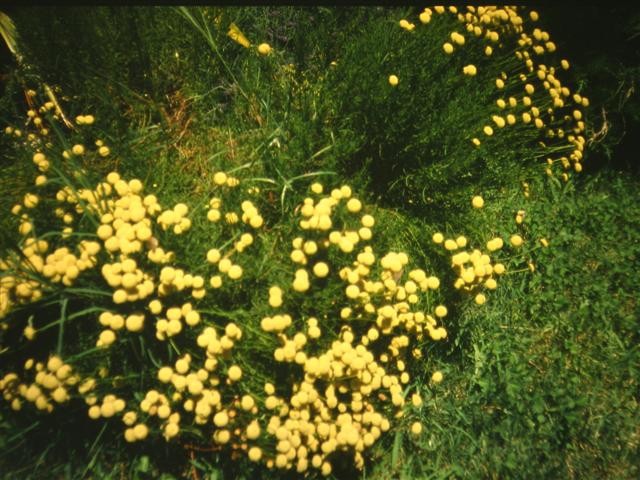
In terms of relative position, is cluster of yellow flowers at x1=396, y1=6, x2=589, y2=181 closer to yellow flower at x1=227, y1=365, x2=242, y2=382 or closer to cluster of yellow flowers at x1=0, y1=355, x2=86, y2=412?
yellow flower at x1=227, y1=365, x2=242, y2=382

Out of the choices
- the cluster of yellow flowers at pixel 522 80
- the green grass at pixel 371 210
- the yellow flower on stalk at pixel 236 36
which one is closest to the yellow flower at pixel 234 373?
the green grass at pixel 371 210

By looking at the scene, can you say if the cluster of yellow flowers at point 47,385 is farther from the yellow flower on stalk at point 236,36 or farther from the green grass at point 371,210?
the yellow flower on stalk at point 236,36

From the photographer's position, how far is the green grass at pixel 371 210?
77.8 inches

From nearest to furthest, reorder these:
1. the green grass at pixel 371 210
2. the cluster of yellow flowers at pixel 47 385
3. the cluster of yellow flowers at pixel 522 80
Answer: the cluster of yellow flowers at pixel 47 385, the green grass at pixel 371 210, the cluster of yellow flowers at pixel 522 80

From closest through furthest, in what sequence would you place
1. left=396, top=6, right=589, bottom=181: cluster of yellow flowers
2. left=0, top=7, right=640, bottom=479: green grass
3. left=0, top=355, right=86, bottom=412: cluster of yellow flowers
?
left=0, top=355, right=86, bottom=412: cluster of yellow flowers < left=0, top=7, right=640, bottom=479: green grass < left=396, top=6, right=589, bottom=181: cluster of yellow flowers

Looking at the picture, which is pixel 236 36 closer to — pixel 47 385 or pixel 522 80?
pixel 522 80

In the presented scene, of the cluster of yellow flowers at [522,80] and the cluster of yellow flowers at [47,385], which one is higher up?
the cluster of yellow flowers at [522,80]

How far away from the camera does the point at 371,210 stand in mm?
2389

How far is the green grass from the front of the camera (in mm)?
1976

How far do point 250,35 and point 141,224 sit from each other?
188 cm

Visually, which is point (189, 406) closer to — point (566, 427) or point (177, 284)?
point (177, 284)

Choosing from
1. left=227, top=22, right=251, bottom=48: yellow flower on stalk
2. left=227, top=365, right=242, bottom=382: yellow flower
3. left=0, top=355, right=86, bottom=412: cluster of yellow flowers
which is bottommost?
left=0, top=355, right=86, bottom=412: cluster of yellow flowers

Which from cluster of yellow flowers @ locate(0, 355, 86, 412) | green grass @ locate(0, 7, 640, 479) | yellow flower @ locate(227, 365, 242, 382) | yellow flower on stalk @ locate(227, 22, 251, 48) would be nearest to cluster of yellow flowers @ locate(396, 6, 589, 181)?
green grass @ locate(0, 7, 640, 479)

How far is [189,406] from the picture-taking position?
1656 mm
